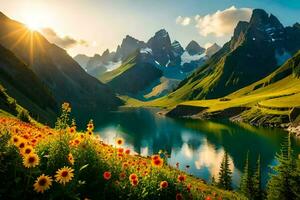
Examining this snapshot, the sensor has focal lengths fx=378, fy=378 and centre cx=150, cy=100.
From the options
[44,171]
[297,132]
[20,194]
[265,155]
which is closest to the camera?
[20,194]

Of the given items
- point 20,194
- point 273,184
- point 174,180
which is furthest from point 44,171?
point 273,184

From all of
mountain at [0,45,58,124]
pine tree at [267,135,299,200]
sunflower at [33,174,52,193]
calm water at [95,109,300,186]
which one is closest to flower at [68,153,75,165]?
sunflower at [33,174,52,193]

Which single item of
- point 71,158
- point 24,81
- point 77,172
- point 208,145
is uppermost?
Result: point 24,81

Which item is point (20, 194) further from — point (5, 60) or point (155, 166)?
point (5, 60)

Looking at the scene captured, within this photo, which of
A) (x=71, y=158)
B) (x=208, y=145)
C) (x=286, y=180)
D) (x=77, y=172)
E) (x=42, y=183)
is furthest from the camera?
(x=208, y=145)

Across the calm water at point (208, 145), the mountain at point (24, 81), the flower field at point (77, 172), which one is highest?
the mountain at point (24, 81)

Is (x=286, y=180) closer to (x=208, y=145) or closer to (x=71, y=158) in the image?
(x=71, y=158)

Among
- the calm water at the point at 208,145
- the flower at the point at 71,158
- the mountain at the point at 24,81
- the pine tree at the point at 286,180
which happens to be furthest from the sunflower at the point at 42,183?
the mountain at the point at 24,81

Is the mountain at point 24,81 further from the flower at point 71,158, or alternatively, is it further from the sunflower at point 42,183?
the sunflower at point 42,183

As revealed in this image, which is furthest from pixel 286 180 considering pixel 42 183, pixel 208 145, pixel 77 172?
pixel 208 145

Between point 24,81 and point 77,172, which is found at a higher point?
point 24,81

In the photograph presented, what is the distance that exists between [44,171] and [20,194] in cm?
132

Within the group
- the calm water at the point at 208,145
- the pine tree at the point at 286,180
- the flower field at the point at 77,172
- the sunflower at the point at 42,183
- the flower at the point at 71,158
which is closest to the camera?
the sunflower at the point at 42,183

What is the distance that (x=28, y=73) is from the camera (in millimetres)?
114438
